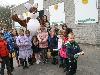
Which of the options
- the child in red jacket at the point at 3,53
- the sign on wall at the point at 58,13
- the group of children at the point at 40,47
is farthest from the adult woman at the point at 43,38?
the sign on wall at the point at 58,13

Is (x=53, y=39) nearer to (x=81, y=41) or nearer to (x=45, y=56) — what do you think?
(x=45, y=56)

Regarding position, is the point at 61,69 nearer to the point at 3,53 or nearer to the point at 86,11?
the point at 3,53

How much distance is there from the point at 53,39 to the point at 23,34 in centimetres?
113

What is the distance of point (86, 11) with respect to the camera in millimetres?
18688

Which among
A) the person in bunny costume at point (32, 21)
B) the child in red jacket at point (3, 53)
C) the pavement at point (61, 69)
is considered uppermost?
the person in bunny costume at point (32, 21)

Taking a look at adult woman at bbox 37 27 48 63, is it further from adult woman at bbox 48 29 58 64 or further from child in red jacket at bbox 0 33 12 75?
child in red jacket at bbox 0 33 12 75

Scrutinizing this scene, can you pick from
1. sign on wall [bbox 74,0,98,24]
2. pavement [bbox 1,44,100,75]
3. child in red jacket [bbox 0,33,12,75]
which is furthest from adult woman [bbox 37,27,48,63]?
sign on wall [bbox 74,0,98,24]

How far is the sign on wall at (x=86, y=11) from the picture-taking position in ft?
59.1

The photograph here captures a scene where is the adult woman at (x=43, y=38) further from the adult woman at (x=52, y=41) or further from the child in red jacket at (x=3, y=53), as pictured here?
the child in red jacket at (x=3, y=53)

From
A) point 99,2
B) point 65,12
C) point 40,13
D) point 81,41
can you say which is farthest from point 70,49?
point 65,12

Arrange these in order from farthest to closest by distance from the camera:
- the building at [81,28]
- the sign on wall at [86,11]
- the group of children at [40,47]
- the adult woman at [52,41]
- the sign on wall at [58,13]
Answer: the sign on wall at [58,13], the building at [81,28], the sign on wall at [86,11], the adult woman at [52,41], the group of children at [40,47]

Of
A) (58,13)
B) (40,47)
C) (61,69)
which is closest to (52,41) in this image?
(40,47)

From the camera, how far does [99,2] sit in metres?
17.9

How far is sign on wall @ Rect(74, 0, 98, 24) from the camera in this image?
1802cm
